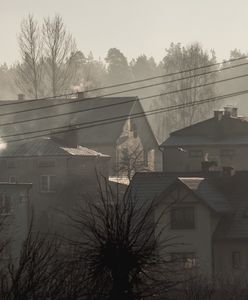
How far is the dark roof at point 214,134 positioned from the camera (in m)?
70.9

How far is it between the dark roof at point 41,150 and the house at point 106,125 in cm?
714

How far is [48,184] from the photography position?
6644 cm

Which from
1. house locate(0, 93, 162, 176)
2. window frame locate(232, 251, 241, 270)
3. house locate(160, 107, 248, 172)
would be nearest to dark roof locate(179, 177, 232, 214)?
window frame locate(232, 251, 241, 270)

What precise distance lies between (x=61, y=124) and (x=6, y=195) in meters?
30.2

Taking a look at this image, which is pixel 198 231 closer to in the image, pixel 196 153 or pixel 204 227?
pixel 204 227

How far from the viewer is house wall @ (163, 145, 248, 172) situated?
228ft

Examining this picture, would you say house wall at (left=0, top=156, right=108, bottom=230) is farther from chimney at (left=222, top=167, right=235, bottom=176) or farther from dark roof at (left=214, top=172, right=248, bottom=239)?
dark roof at (left=214, top=172, right=248, bottom=239)

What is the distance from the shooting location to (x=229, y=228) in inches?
1932

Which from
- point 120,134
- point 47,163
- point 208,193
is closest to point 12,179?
point 47,163

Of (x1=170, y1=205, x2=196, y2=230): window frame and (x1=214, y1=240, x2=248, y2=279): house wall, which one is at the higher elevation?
(x1=170, y1=205, x2=196, y2=230): window frame

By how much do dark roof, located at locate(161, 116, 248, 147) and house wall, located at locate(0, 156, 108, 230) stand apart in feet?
22.6

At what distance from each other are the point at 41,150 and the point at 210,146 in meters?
12.4

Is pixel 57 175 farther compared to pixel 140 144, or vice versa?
pixel 140 144

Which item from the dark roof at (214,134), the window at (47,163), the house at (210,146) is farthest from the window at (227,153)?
the window at (47,163)
